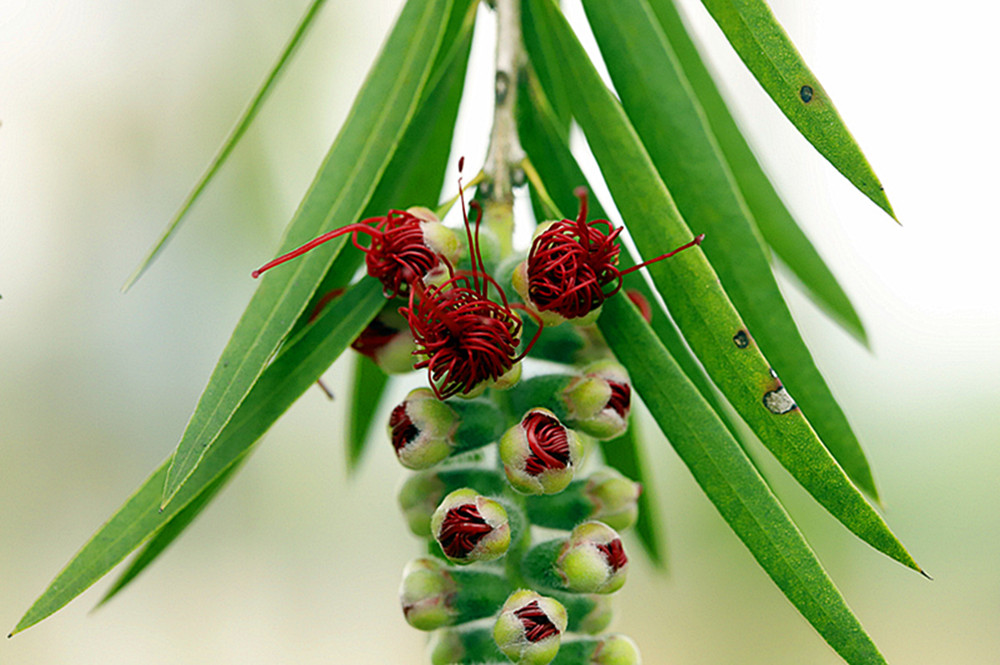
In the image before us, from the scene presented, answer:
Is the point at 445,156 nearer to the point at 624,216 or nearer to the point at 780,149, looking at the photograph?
the point at 624,216

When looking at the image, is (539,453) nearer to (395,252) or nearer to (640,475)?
(395,252)

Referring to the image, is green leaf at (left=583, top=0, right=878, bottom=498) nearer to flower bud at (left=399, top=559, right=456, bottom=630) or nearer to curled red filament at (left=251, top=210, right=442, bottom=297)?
curled red filament at (left=251, top=210, right=442, bottom=297)

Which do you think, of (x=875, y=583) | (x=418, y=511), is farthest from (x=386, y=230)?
(x=875, y=583)

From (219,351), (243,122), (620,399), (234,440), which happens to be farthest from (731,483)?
(219,351)

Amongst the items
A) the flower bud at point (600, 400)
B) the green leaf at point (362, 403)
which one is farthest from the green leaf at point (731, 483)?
the green leaf at point (362, 403)

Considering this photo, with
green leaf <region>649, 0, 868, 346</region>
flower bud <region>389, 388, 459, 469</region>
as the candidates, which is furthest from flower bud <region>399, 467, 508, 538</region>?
green leaf <region>649, 0, 868, 346</region>

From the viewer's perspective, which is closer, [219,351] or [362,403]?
[362,403]

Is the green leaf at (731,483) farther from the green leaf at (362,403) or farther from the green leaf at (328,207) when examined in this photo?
the green leaf at (362,403)
